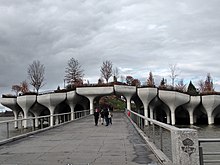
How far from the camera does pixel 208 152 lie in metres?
6.49

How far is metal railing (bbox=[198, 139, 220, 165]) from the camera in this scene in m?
6.18

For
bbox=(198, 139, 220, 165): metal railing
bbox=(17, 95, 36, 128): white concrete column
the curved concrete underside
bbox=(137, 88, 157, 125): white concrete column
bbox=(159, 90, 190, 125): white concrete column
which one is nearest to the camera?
bbox=(198, 139, 220, 165): metal railing

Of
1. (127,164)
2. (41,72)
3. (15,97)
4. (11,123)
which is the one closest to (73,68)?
(41,72)

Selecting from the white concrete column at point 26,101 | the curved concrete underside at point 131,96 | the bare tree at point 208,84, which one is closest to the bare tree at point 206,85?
the bare tree at point 208,84

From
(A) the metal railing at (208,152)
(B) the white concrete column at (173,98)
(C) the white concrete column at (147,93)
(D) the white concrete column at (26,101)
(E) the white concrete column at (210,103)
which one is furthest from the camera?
(D) the white concrete column at (26,101)

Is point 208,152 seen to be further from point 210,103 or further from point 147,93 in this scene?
point 210,103

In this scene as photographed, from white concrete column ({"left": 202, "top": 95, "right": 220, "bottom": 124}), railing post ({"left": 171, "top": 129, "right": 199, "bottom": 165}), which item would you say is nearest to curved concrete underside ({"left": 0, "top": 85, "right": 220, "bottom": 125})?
white concrete column ({"left": 202, "top": 95, "right": 220, "bottom": 124})

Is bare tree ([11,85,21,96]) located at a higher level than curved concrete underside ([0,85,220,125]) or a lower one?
higher

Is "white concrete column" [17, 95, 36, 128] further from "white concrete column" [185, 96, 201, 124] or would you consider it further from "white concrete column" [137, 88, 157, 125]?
"white concrete column" [185, 96, 201, 124]

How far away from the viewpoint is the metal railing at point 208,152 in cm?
618

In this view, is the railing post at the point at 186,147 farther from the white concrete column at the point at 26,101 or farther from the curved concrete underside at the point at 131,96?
the white concrete column at the point at 26,101

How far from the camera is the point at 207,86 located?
98.7 meters

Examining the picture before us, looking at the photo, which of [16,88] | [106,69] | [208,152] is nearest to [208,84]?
[106,69]

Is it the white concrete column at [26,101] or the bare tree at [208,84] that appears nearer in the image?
the white concrete column at [26,101]
